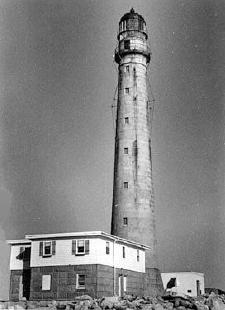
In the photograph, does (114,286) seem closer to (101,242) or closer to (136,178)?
(101,242)

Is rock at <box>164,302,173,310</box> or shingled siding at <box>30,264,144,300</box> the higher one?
shingled siding at <box>30,264,144,300</box>

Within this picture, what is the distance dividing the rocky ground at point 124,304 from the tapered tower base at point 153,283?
870 cm

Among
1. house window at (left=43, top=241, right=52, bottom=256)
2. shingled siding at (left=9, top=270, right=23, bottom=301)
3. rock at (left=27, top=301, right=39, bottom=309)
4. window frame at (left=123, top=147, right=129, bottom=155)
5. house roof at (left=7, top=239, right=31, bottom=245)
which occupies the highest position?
window frame at (left=123, top=147, right=129, bottom=155)

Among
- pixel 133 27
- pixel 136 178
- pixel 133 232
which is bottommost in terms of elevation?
pixel 133 232

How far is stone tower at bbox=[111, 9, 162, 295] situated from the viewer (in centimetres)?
4512

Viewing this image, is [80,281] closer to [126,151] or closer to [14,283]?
[14,283]

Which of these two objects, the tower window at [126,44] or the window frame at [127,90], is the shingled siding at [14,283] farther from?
the tower window at [126,44]

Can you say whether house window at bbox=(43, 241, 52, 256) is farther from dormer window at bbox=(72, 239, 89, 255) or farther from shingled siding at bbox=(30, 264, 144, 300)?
dormer window at bbox=(72, 239, 89, 255)

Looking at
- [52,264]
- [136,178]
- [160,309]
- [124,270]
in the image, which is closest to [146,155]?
[136,178]

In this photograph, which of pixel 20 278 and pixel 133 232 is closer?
pixel 20 278

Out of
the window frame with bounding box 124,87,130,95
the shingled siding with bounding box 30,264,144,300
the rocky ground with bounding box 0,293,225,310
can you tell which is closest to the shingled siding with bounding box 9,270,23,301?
the shingled siding with bounding box 30,264,144,300

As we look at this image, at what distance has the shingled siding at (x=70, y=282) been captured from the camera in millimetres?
35594

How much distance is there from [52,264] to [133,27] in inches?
976

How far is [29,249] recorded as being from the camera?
40312mm
